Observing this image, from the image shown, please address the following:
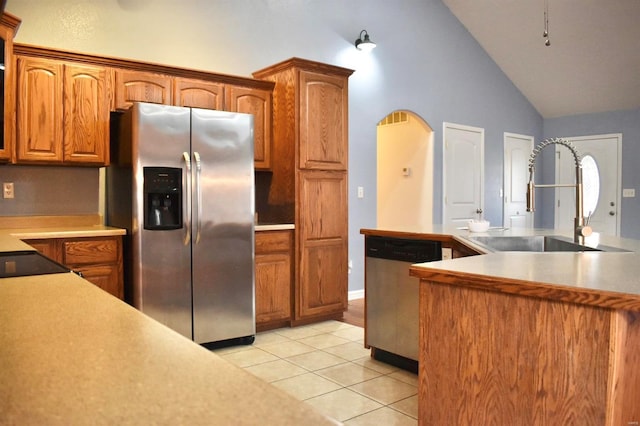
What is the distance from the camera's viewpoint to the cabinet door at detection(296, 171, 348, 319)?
4156 millimetres

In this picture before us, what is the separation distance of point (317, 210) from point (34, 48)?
2.29 metres

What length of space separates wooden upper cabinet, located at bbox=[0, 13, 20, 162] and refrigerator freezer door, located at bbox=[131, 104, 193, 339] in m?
0.70

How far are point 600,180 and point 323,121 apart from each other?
16.7 feet

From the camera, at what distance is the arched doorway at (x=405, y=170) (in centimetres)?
612

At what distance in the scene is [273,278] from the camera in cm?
401

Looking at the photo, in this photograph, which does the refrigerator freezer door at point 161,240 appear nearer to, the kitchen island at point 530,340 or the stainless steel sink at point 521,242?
the stainless steel sink at point 521,242

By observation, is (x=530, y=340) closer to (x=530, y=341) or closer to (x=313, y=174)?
(x=530, y=341)

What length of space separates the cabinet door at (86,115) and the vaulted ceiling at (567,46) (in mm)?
4512

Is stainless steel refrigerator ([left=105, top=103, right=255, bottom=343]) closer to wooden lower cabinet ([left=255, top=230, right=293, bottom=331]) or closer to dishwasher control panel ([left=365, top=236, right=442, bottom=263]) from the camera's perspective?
wooden lower cabinet ([left=255, top=230, right=293, bottom=331])

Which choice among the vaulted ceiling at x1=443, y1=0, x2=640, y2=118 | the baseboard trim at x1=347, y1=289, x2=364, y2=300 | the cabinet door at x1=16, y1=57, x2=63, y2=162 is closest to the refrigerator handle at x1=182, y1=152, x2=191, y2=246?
the cabinet door at x1=16, y1=57, x2=63, y2=162

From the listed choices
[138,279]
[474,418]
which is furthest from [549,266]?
[138,279]

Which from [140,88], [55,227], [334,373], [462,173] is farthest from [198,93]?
[462,173]

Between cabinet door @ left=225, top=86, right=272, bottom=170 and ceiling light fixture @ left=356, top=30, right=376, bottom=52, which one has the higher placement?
ceiling light fixture @ left=356, top=30, right=376, bottom=52

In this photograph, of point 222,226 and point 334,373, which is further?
point 222,226
